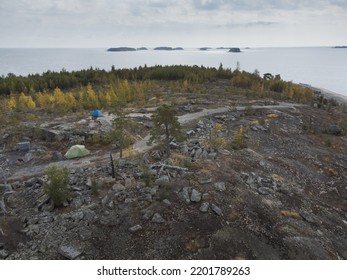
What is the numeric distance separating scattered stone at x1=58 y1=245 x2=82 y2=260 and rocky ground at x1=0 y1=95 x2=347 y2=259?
0.18ft

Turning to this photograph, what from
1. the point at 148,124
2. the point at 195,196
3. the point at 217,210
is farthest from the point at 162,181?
the point at 148,124

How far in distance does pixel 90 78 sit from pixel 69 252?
7846 cm

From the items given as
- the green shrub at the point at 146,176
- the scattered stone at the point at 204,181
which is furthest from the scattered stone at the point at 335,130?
the green shrub at the point at 146,176

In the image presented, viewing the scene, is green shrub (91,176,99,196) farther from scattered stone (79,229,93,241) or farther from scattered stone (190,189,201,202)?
scattered stone (190,189,201,202)

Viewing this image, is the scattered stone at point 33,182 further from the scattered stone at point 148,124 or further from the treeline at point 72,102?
the treeline at point 72,102

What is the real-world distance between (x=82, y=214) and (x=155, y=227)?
469cm

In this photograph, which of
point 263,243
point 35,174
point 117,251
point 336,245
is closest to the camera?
point 117,251

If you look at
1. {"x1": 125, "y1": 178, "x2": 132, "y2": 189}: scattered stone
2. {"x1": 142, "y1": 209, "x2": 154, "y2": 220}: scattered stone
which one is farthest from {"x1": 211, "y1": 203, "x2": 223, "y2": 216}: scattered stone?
{"x1": 125, "y1": 178, "x2": 132, "y2": 189}: scattered stone

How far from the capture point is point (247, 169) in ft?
86.8

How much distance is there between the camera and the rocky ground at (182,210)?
16969 mm

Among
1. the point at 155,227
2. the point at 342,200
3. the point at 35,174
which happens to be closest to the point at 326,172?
the point at 342,200

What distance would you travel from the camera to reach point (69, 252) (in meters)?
16.2

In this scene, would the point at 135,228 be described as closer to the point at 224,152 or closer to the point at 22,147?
the point at 224,152

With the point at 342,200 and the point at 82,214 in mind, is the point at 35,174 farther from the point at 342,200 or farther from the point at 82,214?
the point at 342,200
